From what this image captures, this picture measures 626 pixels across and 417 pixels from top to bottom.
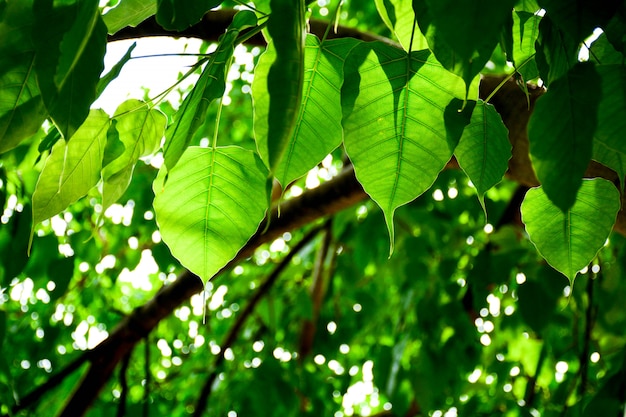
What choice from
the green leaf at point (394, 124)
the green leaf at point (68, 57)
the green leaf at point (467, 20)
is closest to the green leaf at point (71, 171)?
the green leaf at point (68, 57)

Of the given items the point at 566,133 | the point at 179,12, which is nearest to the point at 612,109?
the point at 566,133

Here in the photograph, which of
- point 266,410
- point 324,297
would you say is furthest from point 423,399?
point 324,297

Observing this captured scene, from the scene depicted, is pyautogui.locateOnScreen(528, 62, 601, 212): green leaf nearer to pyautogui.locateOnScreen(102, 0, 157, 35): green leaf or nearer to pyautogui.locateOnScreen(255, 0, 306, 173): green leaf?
pyautogui.locateOnScreen(255, 0, 306, 173): green leaf

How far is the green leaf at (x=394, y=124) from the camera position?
21.9 inches

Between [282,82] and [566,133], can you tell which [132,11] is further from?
[566,133]

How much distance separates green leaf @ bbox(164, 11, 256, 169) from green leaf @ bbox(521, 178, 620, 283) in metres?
0.29

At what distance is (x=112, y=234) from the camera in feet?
8.45

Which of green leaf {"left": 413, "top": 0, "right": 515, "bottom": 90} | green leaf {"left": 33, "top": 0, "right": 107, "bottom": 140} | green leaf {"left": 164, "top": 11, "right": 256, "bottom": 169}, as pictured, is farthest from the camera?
green leaf {"left": 164, "top": 11, "right": 256, "bottom": 169}

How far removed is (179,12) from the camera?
481mm

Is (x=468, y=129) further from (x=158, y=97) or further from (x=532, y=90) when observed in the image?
(x=532, y=90)

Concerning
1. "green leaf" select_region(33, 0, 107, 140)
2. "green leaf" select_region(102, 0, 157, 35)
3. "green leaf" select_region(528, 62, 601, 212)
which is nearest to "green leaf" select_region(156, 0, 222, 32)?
"green leaf" select_region(33, 0, 107, 140)

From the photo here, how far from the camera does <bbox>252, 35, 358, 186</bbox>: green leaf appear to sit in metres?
0.60

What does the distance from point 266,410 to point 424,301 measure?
59cm

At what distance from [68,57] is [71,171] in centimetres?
18
